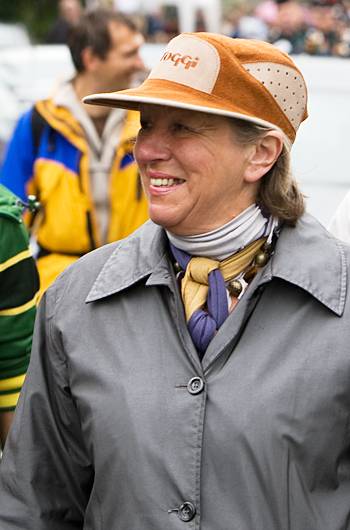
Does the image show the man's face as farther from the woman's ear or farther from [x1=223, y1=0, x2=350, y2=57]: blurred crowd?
[x1=223, y1=0, x2=350, y2=57]: blurred crowd

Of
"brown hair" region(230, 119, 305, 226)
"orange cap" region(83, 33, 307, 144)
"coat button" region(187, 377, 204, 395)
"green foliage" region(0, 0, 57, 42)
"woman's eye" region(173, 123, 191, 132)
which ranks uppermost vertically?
"orange cap" region(83, 33, 307, 144)

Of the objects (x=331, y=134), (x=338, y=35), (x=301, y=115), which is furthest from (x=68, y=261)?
(x=338, y=35)

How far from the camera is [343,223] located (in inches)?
145

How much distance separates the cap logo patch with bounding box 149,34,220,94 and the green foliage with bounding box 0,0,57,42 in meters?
23.1

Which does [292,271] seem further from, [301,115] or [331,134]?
[331,134]

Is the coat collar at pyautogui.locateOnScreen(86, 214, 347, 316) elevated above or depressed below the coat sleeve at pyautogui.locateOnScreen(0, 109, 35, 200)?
above

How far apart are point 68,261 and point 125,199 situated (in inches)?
20.1

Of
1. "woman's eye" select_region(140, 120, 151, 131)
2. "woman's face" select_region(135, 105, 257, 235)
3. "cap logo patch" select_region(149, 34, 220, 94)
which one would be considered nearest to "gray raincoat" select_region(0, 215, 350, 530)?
"woman's face" select_region(135, 105, 257, 235)

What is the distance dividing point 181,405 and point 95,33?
411 centimetres

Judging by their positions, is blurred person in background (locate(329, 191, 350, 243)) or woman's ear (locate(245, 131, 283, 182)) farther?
blurred person in background (locate(329, 191, 350, 243))

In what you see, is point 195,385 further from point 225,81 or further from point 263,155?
point 225,81

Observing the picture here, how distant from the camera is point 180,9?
1678cm

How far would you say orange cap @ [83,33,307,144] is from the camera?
2797 mm

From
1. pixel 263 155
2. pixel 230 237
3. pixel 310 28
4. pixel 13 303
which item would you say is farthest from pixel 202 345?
pixel 310 28
